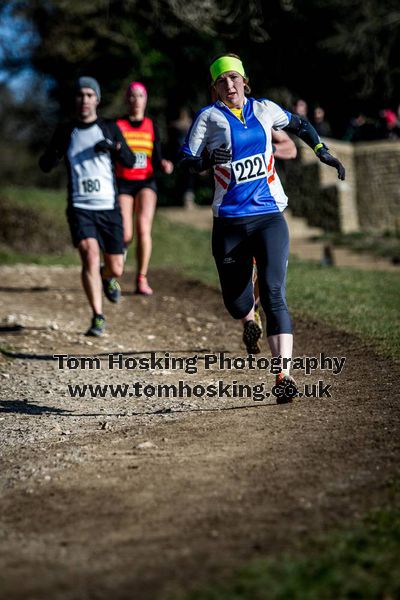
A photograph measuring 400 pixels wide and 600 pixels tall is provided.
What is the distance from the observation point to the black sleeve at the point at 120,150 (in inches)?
397

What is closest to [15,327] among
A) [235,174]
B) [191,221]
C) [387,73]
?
[235,174]

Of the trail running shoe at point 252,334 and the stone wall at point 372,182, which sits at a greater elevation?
the stone wall at point 372,182

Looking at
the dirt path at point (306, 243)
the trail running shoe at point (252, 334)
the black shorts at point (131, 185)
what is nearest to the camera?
the trail running shoe at point (252, 334)

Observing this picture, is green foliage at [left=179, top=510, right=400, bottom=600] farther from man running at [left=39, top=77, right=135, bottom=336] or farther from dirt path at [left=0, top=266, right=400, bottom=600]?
man running at [left=39, top=77, right=135, bottom=336]

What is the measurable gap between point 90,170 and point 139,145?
226 centimetres

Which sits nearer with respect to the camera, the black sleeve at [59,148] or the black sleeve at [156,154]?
the black sleeve at [59,148]

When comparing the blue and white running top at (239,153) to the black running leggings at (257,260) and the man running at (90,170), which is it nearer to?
the black running leggings at (257,260)

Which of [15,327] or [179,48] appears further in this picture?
[179,48]

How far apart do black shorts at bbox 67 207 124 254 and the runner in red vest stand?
182 centimetres

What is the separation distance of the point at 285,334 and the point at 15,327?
4962 mm

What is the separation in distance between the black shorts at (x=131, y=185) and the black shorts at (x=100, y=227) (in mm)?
2061

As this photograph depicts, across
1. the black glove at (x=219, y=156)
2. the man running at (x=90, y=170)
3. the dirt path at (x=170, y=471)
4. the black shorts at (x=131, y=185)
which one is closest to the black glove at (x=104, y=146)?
the man running at (x=90, y=170)

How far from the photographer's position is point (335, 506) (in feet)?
14.9

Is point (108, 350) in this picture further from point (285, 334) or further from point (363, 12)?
point (363, 12)
